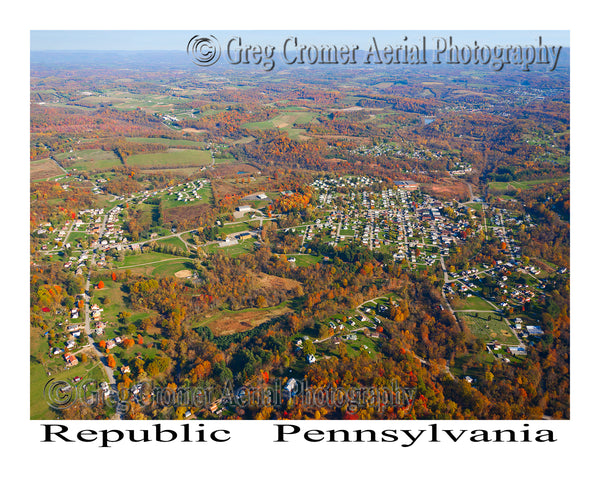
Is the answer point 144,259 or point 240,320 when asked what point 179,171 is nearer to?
point 144,259

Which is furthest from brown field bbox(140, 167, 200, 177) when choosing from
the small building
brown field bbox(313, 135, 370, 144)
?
the small building

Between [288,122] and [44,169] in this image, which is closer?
[44,169]

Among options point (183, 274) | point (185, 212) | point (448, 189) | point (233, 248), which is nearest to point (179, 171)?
point (185, 212)

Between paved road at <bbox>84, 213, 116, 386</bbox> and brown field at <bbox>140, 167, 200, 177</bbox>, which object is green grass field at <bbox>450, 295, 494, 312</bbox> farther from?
→ brown field at <bbox>140, 167, 200, 177</bbox>

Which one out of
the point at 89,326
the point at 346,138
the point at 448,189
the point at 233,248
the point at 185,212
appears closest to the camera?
the point at 89,326

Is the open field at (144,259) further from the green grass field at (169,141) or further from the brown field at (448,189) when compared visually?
the green grass field at (169,141)

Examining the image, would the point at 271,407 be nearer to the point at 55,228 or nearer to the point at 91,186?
the point at 55,228

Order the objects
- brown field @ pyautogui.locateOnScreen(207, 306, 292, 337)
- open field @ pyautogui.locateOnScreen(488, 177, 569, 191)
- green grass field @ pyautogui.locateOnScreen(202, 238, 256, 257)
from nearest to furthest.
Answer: brown field @ pyautogui.locateOnScreen(207, 306, 292, 337) < green grass field @ pyautogui.locateOnScreen(202, 238, 256, 257) < open field @ pyautogui.locateOnScreen(488, 177, 569, 191)

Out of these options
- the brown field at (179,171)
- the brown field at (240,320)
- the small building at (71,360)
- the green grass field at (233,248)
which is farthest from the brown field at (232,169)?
the small building at (71,360)
